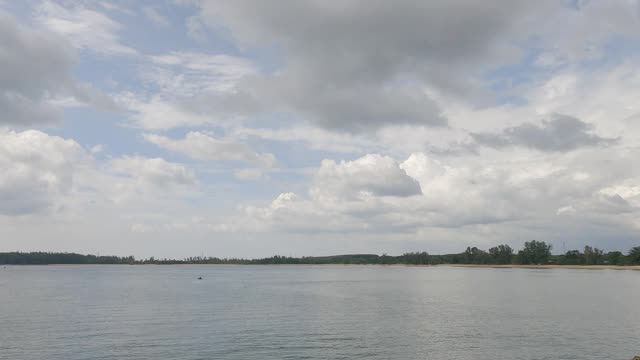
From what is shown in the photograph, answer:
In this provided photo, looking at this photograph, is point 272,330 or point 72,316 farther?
point 72,316

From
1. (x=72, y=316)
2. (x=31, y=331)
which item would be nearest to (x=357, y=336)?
(x=31, y=331)

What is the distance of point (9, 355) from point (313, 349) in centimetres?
3150

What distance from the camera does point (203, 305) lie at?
366 feet

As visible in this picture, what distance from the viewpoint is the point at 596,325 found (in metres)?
80.8

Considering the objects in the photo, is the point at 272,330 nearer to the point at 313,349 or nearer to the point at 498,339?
the point at 313,349

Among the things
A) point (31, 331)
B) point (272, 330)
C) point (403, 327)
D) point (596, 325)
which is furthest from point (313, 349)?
point (596, 325)

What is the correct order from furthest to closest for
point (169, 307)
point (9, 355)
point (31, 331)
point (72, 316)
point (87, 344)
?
1. point (169, 307)
2. point (72, 316)
3. point (31, 331)
4. point (87, 344)
5. point (9, 355)

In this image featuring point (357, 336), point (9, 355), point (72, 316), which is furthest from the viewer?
point (72, 316)

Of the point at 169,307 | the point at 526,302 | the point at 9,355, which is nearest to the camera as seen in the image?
the point at 9,355

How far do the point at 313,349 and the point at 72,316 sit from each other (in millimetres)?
50192

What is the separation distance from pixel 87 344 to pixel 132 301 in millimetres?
58566

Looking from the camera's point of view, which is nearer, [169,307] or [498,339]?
[498,339]

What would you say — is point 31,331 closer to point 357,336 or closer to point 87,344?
point 87,344

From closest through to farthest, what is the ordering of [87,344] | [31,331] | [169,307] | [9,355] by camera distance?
[9,355], [87,344], [31,331], [169,307]
